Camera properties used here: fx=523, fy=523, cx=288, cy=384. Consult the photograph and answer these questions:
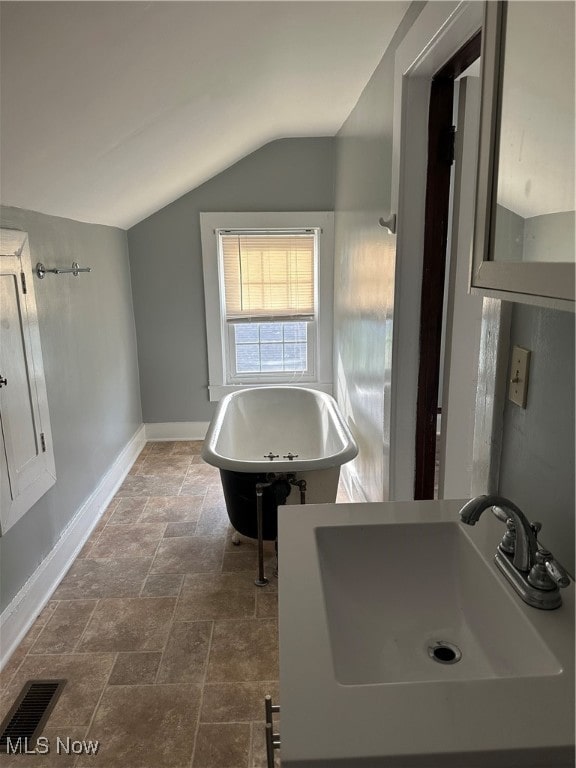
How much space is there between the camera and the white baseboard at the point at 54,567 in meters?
2.16

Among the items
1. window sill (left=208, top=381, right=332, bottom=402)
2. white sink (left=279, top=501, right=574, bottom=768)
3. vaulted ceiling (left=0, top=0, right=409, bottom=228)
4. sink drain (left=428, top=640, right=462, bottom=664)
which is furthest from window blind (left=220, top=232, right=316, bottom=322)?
sink drain (left=428, top=640, right=462, bottom=664)

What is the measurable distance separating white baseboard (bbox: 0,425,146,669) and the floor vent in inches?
9.0

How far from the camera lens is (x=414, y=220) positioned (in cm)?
202

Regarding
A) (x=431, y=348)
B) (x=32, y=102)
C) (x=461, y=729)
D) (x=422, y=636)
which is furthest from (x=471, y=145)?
(x=461, y=729)

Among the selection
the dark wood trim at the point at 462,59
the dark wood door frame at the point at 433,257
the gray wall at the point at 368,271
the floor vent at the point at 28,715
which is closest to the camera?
the dark wood trim at the point at 462,59

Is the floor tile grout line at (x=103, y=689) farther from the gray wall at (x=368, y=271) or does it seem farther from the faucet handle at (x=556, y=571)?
the faucet handle at (x=556, y=571)

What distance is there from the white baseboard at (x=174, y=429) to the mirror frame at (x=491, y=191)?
3846 mm

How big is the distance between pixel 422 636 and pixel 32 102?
171 cm

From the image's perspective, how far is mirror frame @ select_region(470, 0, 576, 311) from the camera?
821mm

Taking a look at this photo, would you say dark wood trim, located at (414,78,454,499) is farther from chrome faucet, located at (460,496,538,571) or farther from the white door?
the white door

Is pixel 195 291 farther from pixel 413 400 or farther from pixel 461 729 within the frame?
pixel 461 729

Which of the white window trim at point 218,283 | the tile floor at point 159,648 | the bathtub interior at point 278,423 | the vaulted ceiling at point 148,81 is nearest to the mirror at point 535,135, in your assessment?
the vaulted ceiling at point 148,81

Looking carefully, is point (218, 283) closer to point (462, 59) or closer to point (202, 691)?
point (462, 59)

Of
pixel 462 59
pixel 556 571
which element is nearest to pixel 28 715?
pixel 556 571
